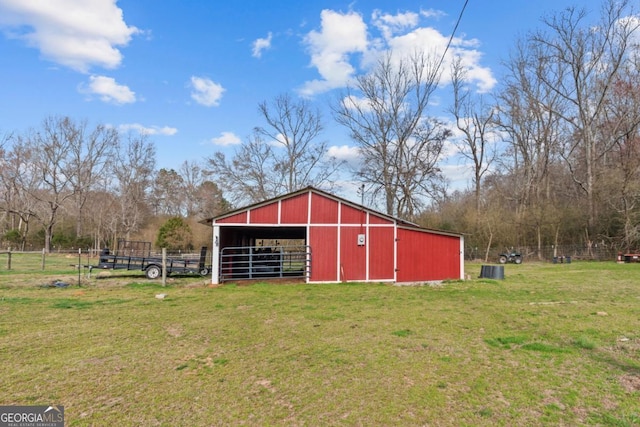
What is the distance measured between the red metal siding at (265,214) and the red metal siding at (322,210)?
1.40m

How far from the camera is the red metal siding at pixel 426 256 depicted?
44.7 ft

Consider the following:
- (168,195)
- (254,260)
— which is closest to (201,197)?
(168,195)

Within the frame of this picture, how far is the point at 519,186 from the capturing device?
1328 inches

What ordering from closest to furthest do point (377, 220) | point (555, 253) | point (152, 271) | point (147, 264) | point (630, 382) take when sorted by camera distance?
point (630, 382) < point (377, 220) < point (152, 271) < point (147, 264) < point (555, 253)

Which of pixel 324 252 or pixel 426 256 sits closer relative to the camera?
pixel 324 252

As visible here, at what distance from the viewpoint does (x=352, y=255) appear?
1350cm

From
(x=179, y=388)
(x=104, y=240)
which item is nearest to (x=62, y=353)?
(x=179, y=388)

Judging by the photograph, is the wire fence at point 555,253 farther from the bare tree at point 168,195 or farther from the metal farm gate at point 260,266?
the bare tree at point 168,195

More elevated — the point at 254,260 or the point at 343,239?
the point at 343,239

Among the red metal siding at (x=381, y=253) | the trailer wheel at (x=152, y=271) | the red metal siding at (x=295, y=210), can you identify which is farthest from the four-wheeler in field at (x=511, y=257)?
the trailer wheel at (x=152, y=271)

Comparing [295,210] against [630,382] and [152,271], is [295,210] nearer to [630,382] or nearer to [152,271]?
[152,271]

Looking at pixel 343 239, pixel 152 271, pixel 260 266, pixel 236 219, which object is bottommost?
pixel 152 271

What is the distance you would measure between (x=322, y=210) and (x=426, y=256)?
14.3 ft

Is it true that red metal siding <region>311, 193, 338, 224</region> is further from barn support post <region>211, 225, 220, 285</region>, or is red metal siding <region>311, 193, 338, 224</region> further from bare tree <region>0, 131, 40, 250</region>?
bare tree <region>0, 131, 40, 250</region>
